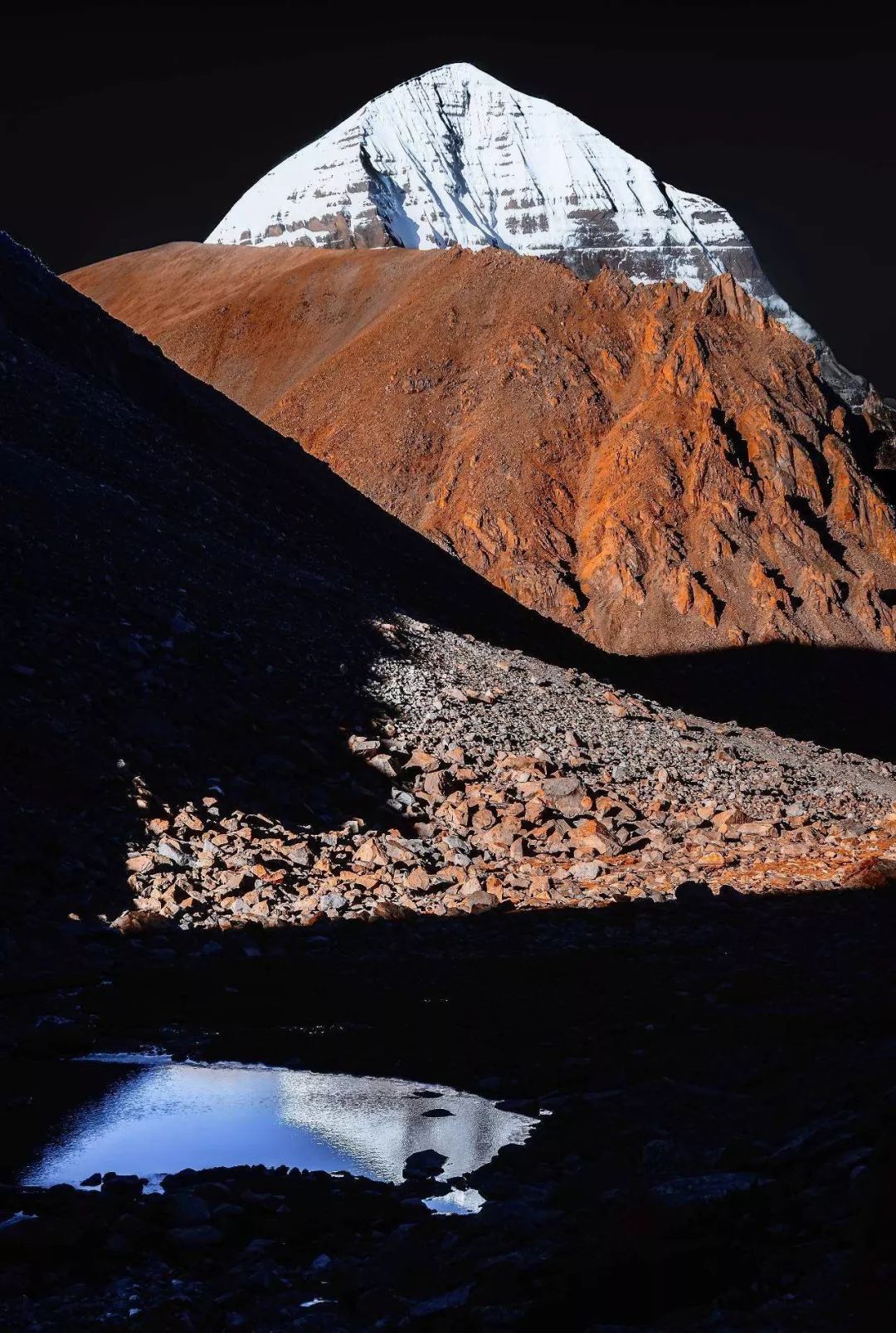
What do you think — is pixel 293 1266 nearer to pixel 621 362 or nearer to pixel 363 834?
pixel 363 834

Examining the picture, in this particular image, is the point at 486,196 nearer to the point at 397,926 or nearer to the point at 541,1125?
the point at 397,926

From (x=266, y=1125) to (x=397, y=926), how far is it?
15.3 ft

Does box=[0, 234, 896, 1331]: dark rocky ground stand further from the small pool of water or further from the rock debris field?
the small pool of water

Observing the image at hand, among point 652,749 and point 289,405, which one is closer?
point 652,749

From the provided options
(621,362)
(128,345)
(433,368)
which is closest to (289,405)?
(433,368)

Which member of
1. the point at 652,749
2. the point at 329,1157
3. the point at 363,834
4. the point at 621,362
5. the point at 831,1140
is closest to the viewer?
the point at 831,1140

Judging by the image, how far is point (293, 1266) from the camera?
6133 mm

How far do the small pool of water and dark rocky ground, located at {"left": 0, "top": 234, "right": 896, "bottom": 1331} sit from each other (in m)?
0.24

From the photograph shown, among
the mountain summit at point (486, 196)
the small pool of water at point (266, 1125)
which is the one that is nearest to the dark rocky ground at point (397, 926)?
the small pool of water at point (266, 1125)

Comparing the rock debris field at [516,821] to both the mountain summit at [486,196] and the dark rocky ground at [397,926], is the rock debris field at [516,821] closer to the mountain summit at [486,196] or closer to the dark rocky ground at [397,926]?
the dark rocky ground at [397,926]

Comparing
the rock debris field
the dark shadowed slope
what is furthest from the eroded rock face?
the rock debris field

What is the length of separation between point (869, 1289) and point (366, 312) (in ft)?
206

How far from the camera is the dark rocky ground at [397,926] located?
19.4 feet

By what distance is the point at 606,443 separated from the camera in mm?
54281
